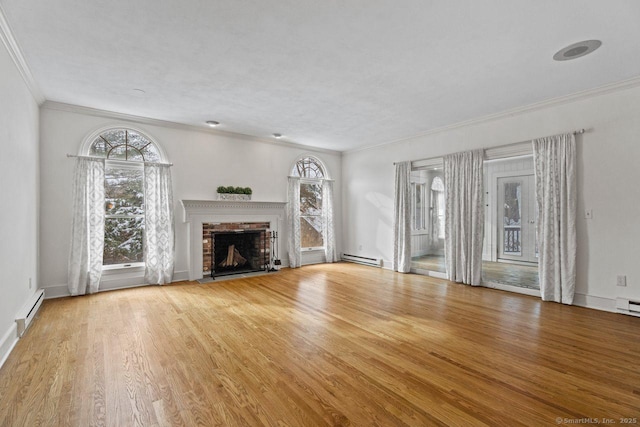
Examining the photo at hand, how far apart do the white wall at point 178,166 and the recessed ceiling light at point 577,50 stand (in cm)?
485

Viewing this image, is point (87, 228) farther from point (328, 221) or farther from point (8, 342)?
point (328, 221)

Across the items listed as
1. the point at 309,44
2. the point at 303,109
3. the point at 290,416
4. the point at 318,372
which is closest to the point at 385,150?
the point at 303,109

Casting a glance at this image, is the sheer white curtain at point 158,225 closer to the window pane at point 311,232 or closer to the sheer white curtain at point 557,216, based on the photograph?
the window pane at point 311,232

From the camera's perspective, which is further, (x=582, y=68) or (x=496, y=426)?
(x=582, y=68)

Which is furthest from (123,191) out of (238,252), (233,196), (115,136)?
(238,252)

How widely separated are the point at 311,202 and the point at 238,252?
6.90ft

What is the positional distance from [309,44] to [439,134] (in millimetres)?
3637

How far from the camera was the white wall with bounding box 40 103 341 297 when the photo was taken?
14.1ft

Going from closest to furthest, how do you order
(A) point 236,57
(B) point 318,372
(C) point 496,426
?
(C) point 496,426 < (B) point 318,372 < (A) point 236,57

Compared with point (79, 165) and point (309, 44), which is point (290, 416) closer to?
point (309, 44)

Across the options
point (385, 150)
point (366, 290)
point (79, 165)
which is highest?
point (385, 150)

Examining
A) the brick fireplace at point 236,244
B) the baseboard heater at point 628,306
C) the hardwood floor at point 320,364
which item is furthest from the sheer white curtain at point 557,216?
the brick fireplace at point 236,244

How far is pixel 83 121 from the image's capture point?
4.54m

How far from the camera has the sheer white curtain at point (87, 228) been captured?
4.36 meters
